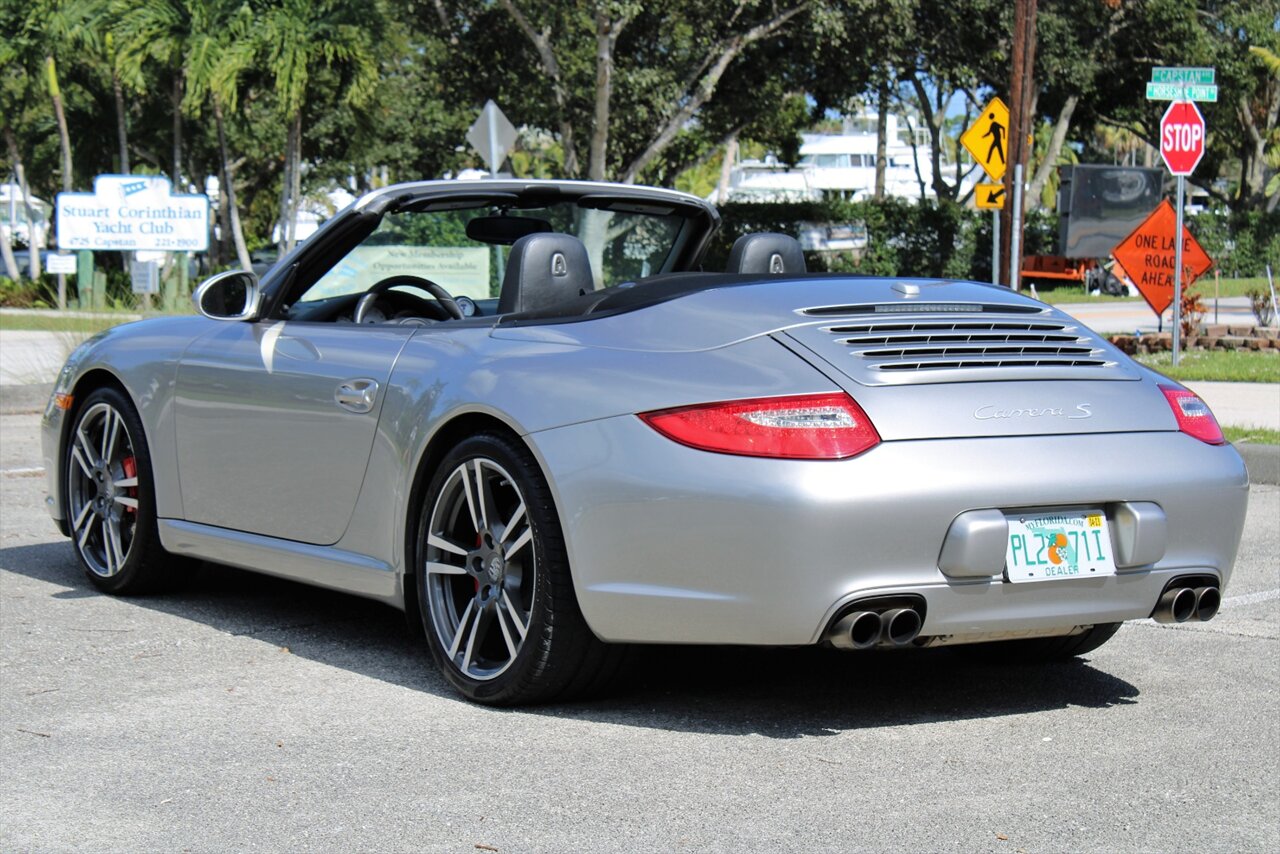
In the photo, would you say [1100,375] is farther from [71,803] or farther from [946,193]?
[946,193]

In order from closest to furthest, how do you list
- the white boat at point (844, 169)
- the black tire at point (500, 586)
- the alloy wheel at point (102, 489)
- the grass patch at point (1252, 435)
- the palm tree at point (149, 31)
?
the black tire at point (500, 586), the alloy wheel at point (102, 489), the grass patch at point (1252, 435), the palm tree at point (149, 31), the white boat at point (844, 169)

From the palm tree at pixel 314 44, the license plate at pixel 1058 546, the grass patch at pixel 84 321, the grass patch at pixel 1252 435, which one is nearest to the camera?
the license plate at pixel 1058 546

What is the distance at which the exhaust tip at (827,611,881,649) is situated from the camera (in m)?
4.07

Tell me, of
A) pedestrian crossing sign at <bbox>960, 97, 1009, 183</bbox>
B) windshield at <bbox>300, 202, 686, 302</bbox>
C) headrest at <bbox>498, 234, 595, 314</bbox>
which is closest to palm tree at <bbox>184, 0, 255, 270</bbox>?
pedestrian crossing sign at <bbox>960, 97, 1009, 183</bbox>

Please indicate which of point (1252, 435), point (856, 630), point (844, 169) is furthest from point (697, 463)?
point (844, 169)

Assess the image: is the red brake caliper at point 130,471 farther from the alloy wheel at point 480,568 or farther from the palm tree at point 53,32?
the palm tree at point 53,32

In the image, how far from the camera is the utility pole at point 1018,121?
1977 cm

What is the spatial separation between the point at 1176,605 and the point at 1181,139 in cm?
1243

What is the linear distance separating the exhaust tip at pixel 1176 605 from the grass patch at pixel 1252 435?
6206 millimetres

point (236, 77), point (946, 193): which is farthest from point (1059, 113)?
point (236, 77)

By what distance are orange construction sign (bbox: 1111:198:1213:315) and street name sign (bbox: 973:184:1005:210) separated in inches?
152

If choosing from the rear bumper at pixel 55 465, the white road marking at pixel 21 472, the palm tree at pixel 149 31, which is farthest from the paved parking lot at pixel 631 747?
the palm tree at pixel 149 31

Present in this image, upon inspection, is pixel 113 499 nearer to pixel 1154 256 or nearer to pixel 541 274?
pixel 541 274

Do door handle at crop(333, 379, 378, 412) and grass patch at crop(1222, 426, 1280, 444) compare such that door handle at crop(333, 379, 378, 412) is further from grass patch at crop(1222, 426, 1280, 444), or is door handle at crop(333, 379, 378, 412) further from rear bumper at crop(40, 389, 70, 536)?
grass patch at crop(1222, 426, 1280, 444)
